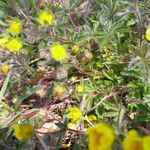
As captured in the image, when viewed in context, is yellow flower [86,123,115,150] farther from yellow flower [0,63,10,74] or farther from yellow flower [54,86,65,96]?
yellow flower [0,63,10,74]

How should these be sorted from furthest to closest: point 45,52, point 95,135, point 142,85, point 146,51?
point 45,52 → point 142,85 → point 146,51 → point 95,135

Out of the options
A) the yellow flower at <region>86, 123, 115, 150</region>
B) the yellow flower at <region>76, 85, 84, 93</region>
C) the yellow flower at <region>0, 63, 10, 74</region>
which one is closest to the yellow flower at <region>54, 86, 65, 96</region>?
the yellow flower at <region>76, 85, 84, 93</region>

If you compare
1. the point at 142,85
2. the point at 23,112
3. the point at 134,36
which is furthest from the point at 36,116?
the point at 134,36

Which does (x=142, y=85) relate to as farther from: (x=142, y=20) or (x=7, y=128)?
(x=7, y=128)

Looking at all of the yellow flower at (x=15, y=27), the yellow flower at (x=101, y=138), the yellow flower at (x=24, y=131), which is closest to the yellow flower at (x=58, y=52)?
the yellow flower at (x=15, y=27)

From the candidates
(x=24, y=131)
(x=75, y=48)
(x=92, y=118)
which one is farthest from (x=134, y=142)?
(x=75, y=48)
